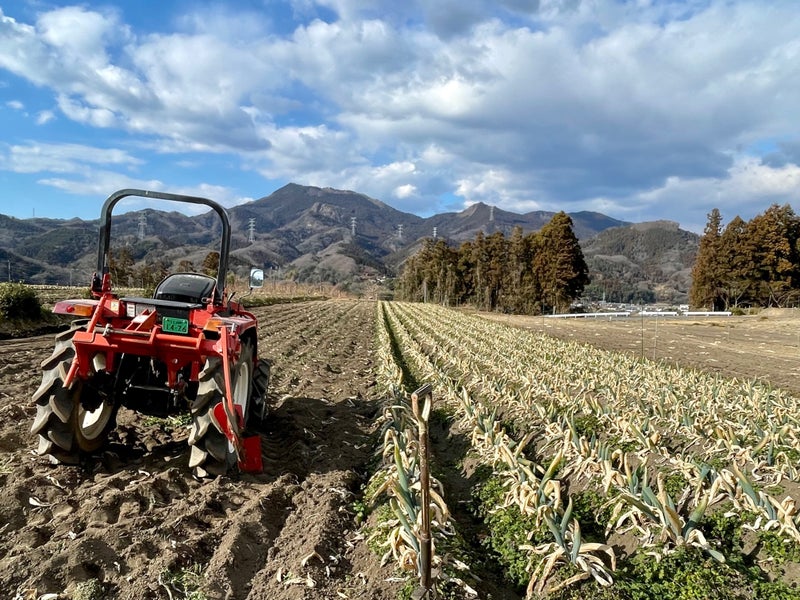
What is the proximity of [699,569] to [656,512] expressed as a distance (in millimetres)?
477

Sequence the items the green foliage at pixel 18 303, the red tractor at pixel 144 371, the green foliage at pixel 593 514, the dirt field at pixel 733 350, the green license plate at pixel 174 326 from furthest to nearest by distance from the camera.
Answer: the green foliage at pixel 18 303, the dirt field at pixel 733 350, the green license plate at pixel 174 326, the red tractor at pixel 144 371, the green foliage at pixel 593 514

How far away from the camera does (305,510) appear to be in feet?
13.3

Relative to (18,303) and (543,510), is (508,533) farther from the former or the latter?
(18,303)

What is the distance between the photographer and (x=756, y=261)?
4181 centimetres

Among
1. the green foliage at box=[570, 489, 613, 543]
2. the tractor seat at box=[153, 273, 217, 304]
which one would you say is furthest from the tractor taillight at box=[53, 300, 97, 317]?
the green foliage at box=[570, 489, 613, 543]

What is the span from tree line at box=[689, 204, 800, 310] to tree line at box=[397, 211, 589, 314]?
35.4 feet

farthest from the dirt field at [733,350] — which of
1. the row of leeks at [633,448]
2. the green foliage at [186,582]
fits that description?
the green foliage at [186,582]

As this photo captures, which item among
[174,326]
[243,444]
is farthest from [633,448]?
[174,326]

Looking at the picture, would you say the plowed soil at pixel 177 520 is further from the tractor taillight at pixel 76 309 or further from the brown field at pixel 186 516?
the tractor taillight at pixel 76 309

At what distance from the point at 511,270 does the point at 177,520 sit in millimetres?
46023

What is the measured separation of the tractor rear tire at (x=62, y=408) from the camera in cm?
416

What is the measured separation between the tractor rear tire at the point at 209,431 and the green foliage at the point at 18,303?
38.3 feet

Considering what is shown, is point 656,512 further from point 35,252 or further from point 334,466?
point 35,252

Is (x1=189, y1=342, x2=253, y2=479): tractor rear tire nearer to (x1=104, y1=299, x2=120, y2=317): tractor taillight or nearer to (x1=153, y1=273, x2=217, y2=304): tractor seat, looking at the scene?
(x1=104, y1=299, x2=120, y2=317): tractor taillight
